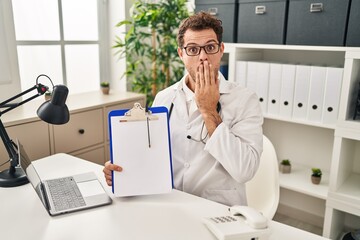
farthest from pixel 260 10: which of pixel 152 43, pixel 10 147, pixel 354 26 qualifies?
pixel 10 147

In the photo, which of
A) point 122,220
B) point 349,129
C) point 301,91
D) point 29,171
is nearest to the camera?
point 122,220

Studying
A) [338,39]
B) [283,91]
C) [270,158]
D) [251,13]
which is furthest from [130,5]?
[270,158]

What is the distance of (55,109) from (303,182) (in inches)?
69.7

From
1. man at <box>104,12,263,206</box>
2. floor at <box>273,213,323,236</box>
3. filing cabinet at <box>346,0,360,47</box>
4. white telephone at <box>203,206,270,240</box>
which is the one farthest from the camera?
floor at <box>273,213,323,236</box>

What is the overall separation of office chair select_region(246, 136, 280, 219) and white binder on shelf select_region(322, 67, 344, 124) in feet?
2.19

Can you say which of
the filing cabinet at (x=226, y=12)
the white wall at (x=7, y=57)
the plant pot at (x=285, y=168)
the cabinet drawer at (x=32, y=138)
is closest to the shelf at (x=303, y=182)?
the plant pot at (x=285, y=168)

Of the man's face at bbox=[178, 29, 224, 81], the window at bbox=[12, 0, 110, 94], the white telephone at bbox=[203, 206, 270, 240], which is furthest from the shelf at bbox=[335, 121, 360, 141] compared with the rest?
the window at bbox=[12, 0, 110, 94]

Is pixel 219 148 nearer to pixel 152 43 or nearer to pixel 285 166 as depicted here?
pixel 285 166

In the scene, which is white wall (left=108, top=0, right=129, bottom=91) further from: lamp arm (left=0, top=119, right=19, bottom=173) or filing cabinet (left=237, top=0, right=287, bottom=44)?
lamp arm (left=0, top=119, right=19, bottom=173)

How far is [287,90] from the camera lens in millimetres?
2240

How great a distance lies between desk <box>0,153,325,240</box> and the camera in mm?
1062

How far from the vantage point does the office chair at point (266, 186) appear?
62.8 inches

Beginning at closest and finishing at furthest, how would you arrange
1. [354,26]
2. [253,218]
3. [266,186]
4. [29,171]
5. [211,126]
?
[253,218]
[29,171]
[211,126]
[266,186]
[354,26]

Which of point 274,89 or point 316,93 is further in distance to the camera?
point 274,89
